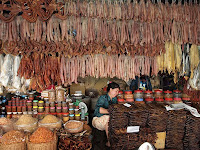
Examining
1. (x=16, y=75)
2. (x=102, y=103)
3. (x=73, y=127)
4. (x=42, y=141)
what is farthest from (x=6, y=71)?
(x=102, y=103)

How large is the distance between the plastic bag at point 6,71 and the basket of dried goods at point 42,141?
53.7 inches

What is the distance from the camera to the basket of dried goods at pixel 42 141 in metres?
3.28

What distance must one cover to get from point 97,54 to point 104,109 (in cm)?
146

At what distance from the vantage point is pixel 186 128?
3.68 m

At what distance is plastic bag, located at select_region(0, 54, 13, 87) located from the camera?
3732mm

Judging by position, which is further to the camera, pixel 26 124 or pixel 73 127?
pixel 73 127

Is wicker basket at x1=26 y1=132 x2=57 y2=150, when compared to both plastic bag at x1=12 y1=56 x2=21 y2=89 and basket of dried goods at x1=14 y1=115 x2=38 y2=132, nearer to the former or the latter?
basket of dried goods at x1=14 y1=115 x2=38 y2=132

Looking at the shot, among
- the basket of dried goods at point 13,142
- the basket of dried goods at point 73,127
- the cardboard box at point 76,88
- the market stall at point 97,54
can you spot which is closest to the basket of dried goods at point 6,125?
the market stall at point 97,54

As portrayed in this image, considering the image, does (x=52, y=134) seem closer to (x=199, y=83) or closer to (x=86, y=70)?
(x=86, y=70)

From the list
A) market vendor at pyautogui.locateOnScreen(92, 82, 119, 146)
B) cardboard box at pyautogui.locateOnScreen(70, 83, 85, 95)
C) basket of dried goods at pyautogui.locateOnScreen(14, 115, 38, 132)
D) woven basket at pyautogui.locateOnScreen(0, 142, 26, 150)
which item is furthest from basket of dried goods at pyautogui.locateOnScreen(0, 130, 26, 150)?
cardboard box at pyautogui.locateOnScreen(70, 83, 85, 95)

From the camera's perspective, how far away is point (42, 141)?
132 inches

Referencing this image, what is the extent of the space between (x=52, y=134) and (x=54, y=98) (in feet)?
5.47

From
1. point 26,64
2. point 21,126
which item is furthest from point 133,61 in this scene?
point 21,126

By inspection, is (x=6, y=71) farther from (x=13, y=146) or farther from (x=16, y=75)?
(x=13, y=146)
